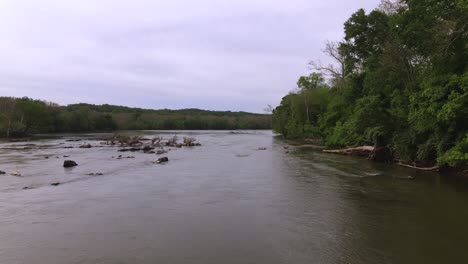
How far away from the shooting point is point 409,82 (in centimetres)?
2903

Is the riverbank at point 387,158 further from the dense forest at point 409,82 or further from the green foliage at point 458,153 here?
the green foliage at point 458,153

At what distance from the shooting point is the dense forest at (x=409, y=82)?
20.3 m

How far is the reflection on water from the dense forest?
3.22m

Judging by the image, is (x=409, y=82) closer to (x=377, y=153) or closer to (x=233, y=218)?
(x=377, y=153)

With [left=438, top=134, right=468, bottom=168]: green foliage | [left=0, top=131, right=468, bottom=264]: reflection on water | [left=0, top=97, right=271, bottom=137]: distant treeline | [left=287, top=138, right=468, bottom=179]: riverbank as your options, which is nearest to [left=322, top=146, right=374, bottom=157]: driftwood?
[left=287, top=138, right=468, bottom=179]: riverbank

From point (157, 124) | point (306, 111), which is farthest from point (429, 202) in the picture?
point (157, 124)

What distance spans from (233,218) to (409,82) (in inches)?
884

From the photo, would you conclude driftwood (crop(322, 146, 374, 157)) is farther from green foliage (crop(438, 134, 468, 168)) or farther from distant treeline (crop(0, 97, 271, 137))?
distant treeline (crop(0, 97, 271, 137))

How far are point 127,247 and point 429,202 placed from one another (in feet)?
39.5

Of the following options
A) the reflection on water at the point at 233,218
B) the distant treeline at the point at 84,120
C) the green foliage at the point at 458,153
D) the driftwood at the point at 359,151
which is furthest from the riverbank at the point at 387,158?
the distant treeline at the point at 84,120

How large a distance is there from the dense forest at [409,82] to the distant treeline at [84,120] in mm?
70866

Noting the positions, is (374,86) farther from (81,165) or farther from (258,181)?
(81,165)

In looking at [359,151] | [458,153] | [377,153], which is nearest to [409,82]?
[377,153]

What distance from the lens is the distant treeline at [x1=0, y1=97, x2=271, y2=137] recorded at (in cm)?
8300
